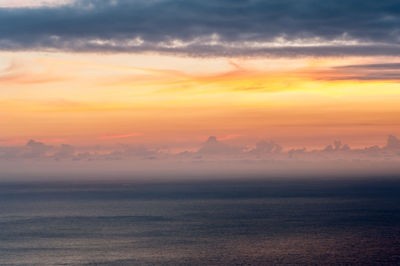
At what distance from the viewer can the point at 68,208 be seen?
16425 centimetres

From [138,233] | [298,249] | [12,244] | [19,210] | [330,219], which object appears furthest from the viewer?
[19,210]

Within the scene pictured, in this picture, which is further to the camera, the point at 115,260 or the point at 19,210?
the point at 19,210

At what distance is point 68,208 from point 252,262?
9933 cm

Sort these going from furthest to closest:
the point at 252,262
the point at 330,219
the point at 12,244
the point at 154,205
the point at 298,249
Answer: the point at 154,205 → the point at 330,219 → the point at 12,244 → the point at 298,249 → the point at 252,262

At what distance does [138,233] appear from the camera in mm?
108125

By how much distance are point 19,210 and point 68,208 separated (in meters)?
15.0

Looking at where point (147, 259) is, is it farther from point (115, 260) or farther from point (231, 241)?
point (231, 241)

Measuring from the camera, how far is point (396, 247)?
89.1 m

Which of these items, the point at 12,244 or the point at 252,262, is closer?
the point at 252,262

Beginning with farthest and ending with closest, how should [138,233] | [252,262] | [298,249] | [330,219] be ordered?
[330,219]
[138,233]
[298,249]
[252,262]

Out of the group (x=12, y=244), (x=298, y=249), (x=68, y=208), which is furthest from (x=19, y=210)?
(x=298, y=249)

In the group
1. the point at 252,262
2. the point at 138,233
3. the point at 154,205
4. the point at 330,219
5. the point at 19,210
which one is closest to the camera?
the point at 252,262

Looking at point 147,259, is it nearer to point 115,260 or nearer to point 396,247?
point 115,260

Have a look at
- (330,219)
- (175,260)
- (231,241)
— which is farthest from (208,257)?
(330,219)
